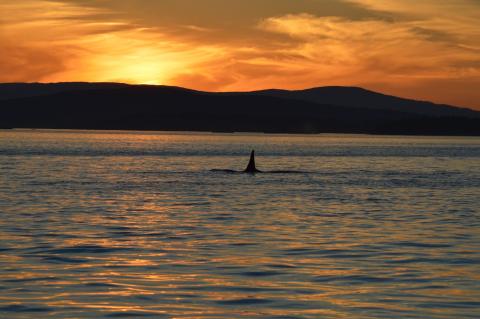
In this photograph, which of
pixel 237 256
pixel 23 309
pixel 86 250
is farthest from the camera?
pixel 86 250

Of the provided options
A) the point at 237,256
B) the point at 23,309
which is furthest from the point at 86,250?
the point at 23,309

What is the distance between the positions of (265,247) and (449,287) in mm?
6291

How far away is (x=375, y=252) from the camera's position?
22078 mm

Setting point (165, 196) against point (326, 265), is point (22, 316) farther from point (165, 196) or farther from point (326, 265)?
point (165, 196)

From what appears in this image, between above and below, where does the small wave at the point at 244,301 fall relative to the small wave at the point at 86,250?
below

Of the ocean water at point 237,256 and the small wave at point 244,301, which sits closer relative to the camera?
the ocean water at point 237,256

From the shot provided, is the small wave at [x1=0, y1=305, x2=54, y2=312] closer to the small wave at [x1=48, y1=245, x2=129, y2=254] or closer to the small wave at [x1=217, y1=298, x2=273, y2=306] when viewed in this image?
the small wave at [x1=217, y1=298, x2=273, y2=306]

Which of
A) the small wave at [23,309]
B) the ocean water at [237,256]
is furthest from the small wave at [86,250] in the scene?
the small wave at [23,309]

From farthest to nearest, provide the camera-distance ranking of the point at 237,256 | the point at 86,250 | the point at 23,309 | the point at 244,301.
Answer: the point at 86,250 < the point at 237,256 < the point at 244,301 < the point at 23,309

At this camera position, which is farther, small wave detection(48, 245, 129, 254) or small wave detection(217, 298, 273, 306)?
small wave detection(48, 245, 129, 254)

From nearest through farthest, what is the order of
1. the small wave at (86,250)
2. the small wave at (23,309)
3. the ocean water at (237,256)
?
the small wave at (23,309) < the ocean water at (237,256) < the small wave at (86,250)

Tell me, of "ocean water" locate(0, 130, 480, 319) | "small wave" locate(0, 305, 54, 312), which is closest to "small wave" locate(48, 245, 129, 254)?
Answer: "ocean water" locate(0, 130, 480, 319)

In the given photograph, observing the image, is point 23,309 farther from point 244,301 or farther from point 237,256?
point 237,256

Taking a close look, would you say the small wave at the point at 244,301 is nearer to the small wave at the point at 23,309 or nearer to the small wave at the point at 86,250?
the small wave at the point at 23,309
